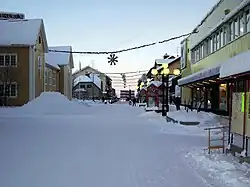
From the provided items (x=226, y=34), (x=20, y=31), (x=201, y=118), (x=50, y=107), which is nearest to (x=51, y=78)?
(x=20, y=31)

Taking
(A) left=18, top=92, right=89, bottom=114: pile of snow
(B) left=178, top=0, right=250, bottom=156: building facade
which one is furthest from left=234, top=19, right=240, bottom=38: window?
(A) left=18, top=92, right=89, bottom=114: pile of snow

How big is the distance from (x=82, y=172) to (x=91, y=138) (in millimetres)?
6501

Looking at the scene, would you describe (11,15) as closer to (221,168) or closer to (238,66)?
(238,66)

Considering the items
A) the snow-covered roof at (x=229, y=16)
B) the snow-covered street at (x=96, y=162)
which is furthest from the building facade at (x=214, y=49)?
the snow-covered street at (x=96, y=162)

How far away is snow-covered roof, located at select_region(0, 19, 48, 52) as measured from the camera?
41969mm

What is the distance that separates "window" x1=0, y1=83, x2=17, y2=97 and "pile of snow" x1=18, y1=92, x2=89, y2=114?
12.1 ft

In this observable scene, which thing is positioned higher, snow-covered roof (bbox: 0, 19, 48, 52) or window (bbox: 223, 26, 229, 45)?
snow-covered roof (bbox: 0, 19, 48, 52)

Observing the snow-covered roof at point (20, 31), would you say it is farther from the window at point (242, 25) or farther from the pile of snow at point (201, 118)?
the window at point (242, 25)

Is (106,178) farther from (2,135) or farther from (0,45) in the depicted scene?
(0,45)

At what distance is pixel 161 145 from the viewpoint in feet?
43.1

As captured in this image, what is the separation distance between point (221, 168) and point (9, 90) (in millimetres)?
35954

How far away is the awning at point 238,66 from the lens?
905cm

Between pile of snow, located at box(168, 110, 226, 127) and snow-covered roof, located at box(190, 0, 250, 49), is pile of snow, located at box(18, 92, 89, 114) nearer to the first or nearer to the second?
snow-covered roof, located at box(190, 0, 250, 49)

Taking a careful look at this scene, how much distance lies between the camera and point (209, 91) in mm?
29859
